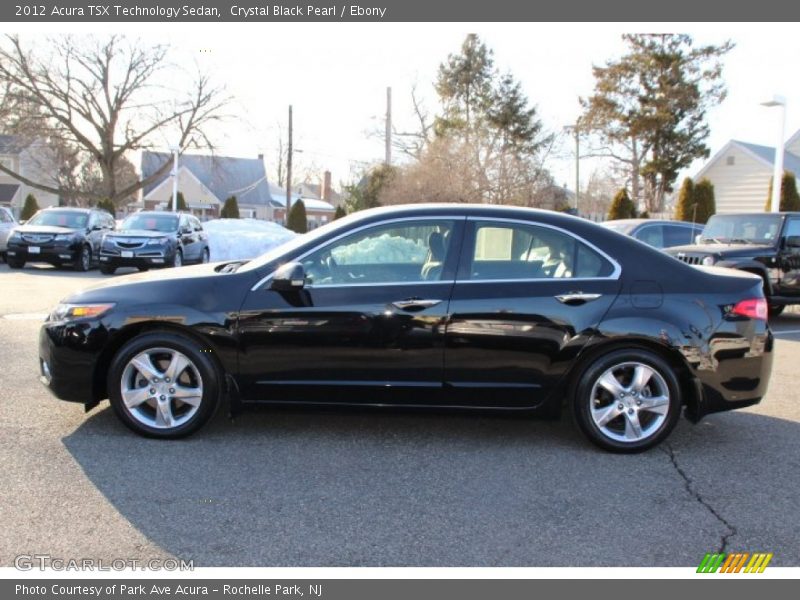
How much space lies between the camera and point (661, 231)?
41.9 feet

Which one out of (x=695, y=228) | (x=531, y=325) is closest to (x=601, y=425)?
(x=531, y=325)

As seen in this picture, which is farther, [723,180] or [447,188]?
[723,180]

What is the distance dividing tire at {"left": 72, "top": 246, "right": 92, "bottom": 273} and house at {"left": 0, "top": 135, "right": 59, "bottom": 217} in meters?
42.9

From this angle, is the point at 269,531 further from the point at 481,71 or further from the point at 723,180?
the point at 481,71

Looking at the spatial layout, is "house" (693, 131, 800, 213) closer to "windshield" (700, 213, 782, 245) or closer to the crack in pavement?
"windshield" (700, 213, 782, 245)

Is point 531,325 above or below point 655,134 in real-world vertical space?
below

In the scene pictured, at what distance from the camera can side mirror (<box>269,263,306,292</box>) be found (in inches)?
174

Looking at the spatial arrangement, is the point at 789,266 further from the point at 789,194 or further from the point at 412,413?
the point at 789,194

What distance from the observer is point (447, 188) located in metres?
29.8

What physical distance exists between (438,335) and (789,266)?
8.31m

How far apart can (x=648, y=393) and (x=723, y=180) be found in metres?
36.9

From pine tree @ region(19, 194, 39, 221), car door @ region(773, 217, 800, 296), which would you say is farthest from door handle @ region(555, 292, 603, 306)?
pine tree @ region(19, 194, 39, 221)

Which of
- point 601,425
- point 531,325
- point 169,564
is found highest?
point 531,325

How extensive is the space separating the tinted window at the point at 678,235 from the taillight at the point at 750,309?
27.7ft
